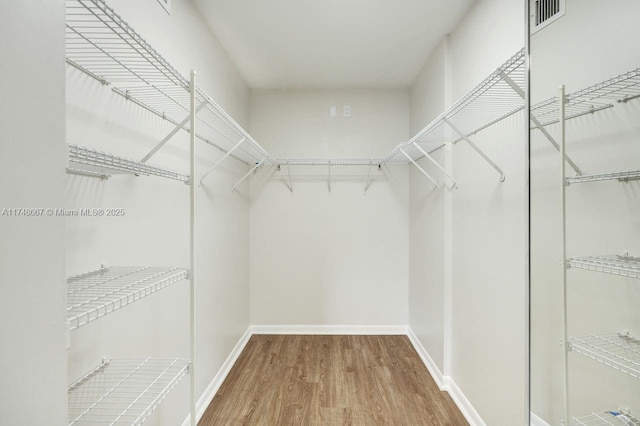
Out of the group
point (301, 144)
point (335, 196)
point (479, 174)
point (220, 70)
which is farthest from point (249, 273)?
point (479, 174)

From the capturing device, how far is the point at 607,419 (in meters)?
0.67

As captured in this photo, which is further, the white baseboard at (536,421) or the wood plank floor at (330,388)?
the wood plank floor at (330,388)

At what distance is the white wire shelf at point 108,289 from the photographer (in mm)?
657

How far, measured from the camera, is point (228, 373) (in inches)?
90.9

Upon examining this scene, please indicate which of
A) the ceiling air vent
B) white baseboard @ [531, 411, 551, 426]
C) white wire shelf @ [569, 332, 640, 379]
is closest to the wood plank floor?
white baseboard @ [531, 411, 551, 426]

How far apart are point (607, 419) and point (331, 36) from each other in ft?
7.56

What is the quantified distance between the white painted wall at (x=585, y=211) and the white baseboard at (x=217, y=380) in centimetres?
180

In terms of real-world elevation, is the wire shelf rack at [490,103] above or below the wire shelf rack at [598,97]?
above

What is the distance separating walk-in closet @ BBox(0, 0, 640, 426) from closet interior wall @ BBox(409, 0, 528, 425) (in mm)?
17

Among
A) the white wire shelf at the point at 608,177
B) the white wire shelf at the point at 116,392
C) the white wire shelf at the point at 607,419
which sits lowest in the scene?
the white wire shelf at the point at 116,392

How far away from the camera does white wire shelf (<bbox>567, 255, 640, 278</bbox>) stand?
1.96 ft

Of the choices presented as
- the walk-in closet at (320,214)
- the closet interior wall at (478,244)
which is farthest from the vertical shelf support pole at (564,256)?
the closet interior wall at (478,244)

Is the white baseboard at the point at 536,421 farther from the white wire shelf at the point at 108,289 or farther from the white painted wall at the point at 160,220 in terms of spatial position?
the white painted wall at the point at 160,220

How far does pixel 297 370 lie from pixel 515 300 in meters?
1.69
